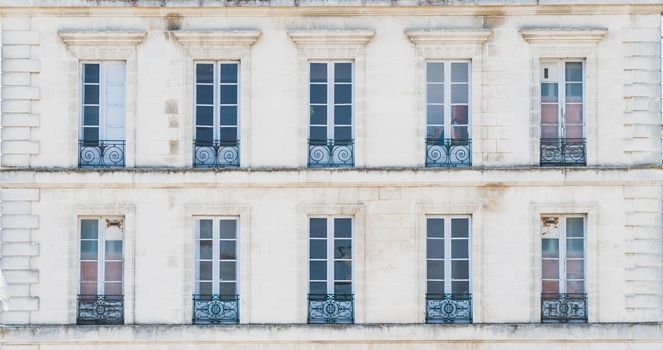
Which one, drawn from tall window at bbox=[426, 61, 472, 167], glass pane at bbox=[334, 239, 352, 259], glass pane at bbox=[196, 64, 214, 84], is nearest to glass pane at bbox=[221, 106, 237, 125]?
glass pane at bbox=[196, 64, 214, 84]

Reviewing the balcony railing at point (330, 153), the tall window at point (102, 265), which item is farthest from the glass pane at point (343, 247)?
the tall window at point (102, 265)

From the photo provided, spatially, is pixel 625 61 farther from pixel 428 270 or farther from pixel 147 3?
pixel 147 3

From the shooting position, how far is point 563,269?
37000mm

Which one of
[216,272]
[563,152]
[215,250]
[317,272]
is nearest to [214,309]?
[216,272]

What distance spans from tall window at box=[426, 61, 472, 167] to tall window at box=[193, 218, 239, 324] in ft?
12.8

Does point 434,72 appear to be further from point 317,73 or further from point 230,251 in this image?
point 230,251

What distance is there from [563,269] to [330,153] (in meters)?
4.69

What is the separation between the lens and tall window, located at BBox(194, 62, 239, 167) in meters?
37.2

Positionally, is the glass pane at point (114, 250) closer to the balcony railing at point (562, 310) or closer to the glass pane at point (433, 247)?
the glass pane at point (433, 247)

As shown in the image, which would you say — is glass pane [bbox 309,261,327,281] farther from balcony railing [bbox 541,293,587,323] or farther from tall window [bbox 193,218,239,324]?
balcony railing [bbox 541,293,587,323]

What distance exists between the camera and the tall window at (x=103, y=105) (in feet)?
122

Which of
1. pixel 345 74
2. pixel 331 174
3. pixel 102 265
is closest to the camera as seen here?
pixel 331 174

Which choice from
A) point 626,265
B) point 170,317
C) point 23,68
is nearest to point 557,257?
point 626,265

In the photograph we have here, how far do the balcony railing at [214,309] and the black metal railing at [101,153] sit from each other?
285 cm
